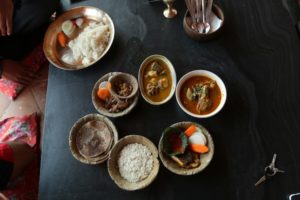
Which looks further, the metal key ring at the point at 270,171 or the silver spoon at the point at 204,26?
the silver spoon at the point at 204,26

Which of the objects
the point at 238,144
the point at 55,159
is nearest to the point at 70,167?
the point at 55,159

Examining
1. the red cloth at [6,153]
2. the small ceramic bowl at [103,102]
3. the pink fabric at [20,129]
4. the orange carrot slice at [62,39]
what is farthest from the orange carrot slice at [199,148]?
the pink fabric at [20,129]

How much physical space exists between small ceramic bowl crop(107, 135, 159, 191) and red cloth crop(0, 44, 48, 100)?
4.37ft

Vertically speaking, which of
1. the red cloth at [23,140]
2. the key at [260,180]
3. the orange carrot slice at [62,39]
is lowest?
the red cloth at [23,140]

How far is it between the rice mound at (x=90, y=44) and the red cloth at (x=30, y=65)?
768 millimetres

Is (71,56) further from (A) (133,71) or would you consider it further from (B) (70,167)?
(B) (70,167)

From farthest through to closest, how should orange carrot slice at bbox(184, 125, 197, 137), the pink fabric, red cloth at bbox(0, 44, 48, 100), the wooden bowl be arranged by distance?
red cloth at bbox(0, 44, 48, 100) < the pink fabric < the wooden bowl < orange carrot slice at bbox(184, 125, 197, 137)

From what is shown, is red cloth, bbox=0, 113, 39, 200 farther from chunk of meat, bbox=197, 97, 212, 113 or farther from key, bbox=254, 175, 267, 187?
key, bbox=254, 175, 267, 187

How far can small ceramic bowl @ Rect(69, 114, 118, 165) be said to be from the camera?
130cm

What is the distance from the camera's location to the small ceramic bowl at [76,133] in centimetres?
130

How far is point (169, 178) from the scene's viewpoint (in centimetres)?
124

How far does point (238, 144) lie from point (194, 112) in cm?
24

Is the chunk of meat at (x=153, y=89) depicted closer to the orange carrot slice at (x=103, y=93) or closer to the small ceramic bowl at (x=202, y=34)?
the orange carrot slice at (x=103, y=93)

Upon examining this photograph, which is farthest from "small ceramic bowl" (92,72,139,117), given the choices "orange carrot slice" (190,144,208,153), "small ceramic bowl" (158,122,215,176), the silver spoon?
the silver spoon
